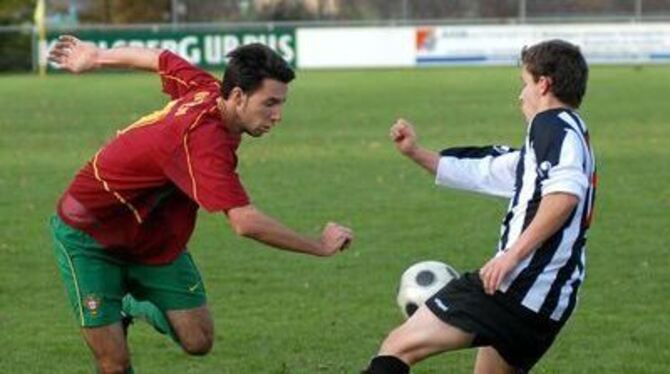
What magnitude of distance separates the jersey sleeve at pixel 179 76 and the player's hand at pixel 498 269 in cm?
185

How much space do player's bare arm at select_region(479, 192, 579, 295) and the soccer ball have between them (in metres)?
0.77

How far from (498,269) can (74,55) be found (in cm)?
284

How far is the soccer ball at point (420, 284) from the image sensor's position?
6.88 metres

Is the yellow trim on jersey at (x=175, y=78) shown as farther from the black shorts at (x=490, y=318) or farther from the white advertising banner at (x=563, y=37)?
the white advertising banner at (x=563, y=37)

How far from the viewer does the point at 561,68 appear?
6270mm

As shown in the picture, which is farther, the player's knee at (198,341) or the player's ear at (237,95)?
the player's knee at (198,341)

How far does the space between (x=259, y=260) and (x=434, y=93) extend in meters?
23.5

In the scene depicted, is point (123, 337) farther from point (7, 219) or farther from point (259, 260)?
point (7, 219)

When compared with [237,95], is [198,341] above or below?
below

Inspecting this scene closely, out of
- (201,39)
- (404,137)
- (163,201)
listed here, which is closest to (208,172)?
(163,201)

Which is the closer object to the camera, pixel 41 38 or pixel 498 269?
pixel 498 269

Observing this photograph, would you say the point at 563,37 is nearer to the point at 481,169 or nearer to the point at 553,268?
the point at 481,169

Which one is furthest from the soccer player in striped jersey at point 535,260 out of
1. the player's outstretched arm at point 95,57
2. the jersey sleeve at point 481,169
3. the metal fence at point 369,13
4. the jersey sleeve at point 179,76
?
the metal fence at point 369,13

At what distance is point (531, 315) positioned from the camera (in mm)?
6258
